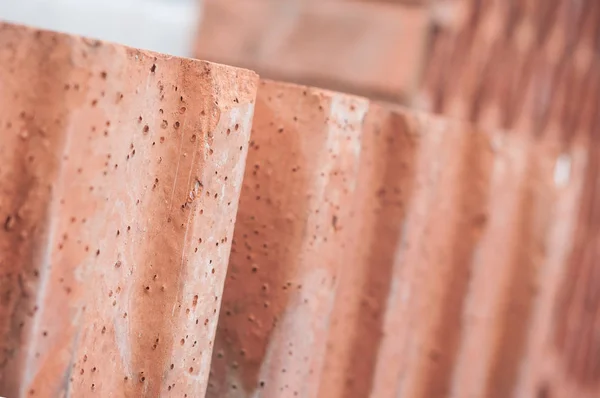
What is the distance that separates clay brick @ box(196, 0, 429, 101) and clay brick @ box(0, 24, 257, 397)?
486 millimetres

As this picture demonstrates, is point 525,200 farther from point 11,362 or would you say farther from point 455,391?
point 11,362

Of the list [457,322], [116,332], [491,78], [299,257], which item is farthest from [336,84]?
[116,332]

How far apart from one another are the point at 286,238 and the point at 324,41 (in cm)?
51

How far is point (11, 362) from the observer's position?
375 millimetres

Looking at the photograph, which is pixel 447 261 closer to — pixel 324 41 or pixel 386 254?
pixel 386 254

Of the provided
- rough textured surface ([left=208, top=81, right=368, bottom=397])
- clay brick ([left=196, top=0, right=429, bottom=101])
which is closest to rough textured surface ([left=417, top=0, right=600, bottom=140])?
clay brick ([left=196, top=0, right=429, bottom=101])

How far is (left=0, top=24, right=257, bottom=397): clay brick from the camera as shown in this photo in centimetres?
36

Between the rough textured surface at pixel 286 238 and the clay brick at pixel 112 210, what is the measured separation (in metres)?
0.06

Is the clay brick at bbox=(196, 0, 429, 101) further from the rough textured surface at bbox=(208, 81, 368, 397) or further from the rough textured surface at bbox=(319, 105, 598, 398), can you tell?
the rough textured surface at bbox=(208, 81, 368, 397)

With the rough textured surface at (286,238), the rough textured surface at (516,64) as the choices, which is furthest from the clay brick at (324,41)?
the rough textured surface at (286,238)

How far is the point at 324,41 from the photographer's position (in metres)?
0.94

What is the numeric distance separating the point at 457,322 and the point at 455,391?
80 millimetres

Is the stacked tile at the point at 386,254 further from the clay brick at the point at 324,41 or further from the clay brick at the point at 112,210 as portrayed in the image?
the clay brick at the point at 324,41

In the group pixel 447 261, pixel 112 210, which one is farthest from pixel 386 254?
pixel 112 210
